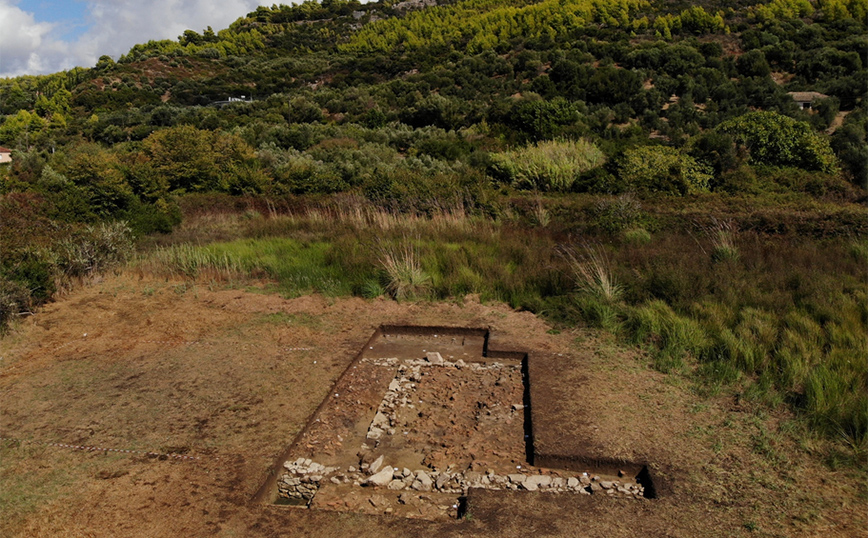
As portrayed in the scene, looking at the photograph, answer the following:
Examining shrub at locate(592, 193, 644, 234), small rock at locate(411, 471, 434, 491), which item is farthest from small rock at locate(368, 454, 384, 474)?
shrub at locate(592, 193, 644, 234)

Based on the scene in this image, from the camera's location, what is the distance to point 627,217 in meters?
10.7

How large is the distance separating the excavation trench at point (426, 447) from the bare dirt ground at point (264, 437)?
19cm

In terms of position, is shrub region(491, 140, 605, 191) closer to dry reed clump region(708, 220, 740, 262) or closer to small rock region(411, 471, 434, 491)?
dry reed clump region(708, 220, 740, 262)

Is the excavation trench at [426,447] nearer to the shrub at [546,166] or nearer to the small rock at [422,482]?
the small rock at [422,482]

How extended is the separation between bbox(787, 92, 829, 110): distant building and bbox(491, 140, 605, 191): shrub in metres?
15.8

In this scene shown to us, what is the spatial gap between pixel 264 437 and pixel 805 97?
3104 cm

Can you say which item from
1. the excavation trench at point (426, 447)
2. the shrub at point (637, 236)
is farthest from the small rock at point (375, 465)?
the shrub at point (637, 236)

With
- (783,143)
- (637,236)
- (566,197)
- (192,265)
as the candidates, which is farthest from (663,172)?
(192,265)

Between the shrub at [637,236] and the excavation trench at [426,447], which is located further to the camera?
the shrub at [637,236]

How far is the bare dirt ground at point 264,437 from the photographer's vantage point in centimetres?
352

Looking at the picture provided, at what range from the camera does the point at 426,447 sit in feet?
A: 15.2

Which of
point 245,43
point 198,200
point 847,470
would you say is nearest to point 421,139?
point 198,200

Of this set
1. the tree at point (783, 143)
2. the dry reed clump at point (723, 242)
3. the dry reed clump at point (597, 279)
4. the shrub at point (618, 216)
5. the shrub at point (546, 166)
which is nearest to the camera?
the dry reed clump at point (597, 279)

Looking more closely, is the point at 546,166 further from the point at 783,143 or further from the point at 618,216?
the point at 783,143
